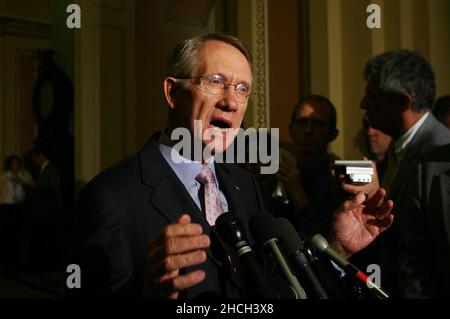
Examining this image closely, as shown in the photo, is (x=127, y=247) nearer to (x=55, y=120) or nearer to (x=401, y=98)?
(x=401, y=98)

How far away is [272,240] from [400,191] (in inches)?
30.2

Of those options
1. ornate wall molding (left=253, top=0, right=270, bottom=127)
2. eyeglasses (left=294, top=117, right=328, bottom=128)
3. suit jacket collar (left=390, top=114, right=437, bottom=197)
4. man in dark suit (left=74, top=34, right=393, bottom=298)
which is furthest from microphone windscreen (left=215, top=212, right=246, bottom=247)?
ornate wall molding (left=253, top=0, right=270, bottom=127)

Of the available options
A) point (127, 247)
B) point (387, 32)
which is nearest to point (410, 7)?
point (387, 32)

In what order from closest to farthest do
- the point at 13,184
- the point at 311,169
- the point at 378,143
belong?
the point at 311,169, the point at 378,143, the point at 13,184

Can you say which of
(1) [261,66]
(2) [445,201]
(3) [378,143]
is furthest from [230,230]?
(1) [261,66]

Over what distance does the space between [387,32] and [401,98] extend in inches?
40.1

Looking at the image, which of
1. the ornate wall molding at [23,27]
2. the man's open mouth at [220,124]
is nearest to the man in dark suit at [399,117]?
the man's open mouth at [220,124]

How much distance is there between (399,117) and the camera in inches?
61.6

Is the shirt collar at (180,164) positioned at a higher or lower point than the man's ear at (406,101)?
lower

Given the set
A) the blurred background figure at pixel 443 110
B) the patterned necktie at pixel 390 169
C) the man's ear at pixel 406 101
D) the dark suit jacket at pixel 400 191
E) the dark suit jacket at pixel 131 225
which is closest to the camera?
the dark suit jacket at pixel 131 225

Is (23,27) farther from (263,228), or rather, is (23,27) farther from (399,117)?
(263,228)

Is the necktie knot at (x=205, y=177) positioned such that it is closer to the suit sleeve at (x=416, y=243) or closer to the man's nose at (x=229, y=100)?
the man's nose at (x=229, y=100)

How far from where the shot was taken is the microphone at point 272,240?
726mm

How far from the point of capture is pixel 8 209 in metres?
5.72
